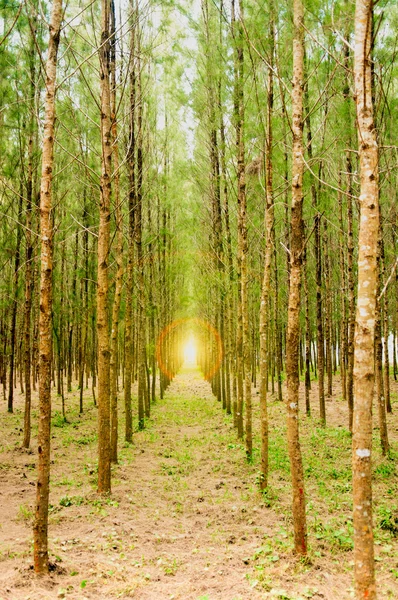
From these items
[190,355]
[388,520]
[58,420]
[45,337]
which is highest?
[45,337]

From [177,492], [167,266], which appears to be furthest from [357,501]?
[167,266]

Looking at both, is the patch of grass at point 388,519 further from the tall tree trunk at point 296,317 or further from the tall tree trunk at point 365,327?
the tall tree trunk at point 365,327

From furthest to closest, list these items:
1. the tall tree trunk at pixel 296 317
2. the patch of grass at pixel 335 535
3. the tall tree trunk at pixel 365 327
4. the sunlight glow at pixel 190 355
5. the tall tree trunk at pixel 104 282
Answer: the sunlight glow at pixel 190 355 < the tall tree trunk at pixel 104 282 < the patch of grass at pixel 335 535 < the tall tree trunk at pixel 296 317 < the tall tree trunk at pixel 365 327

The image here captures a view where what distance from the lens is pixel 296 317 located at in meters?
4.53

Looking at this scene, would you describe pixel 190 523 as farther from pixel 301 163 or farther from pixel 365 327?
pixel 301 163

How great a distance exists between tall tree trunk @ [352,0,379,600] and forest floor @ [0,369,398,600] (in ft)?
4.58

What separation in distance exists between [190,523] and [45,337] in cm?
372

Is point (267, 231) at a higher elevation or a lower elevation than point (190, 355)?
higher

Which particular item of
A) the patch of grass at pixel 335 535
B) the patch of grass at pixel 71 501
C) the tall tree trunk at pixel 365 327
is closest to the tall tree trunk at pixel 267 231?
the patch of grass at pixel 335 535

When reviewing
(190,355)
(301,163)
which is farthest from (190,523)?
(190,355)

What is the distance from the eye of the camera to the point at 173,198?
52.6ft

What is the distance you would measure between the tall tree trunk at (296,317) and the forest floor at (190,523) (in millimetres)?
591

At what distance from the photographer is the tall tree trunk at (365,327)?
283 centimetres

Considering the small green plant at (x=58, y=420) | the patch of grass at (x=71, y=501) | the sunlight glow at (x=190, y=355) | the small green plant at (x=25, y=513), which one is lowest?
the sunlight glow at (x=190, y=355)
